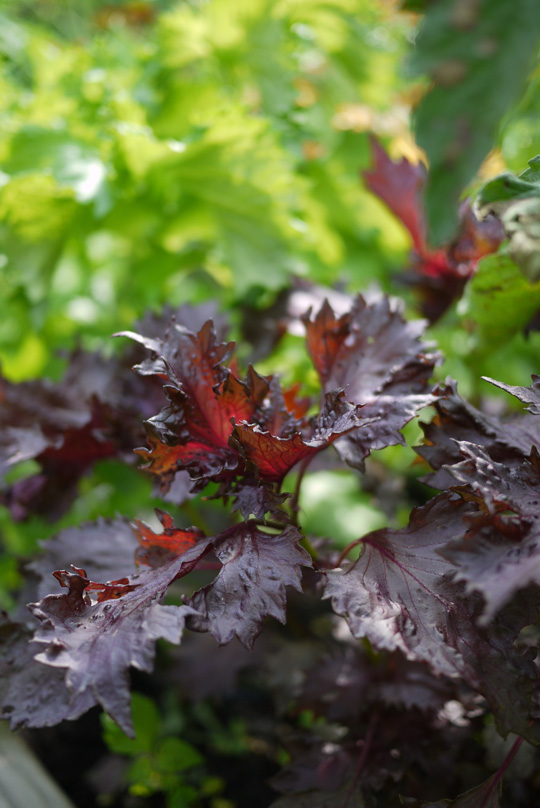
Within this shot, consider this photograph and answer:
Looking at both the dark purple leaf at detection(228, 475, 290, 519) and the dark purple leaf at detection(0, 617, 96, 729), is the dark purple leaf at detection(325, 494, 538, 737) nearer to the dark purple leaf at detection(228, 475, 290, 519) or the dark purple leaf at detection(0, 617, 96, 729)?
the dark purple leaf at detection(228, 475, 290, 519)

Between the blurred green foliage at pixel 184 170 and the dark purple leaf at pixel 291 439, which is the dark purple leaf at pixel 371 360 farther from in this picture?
the blurred green foliage at pixel 184 170

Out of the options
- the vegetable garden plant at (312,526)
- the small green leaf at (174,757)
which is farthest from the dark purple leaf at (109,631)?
the small green leaf at (174,757)

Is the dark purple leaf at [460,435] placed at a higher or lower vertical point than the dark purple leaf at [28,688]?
higher

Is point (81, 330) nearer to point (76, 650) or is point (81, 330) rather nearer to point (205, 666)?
point (205, 666)

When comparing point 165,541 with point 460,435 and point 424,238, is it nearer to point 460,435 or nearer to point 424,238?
point 460,435

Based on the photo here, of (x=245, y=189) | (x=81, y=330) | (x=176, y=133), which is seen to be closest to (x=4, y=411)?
(x=81, y=330)

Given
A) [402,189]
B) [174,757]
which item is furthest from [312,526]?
[402,189]

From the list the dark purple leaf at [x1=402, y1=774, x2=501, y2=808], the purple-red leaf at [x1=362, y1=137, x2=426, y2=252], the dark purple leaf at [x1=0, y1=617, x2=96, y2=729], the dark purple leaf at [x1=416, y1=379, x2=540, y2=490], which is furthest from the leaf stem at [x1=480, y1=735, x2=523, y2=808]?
the purple-red leaf at [x1=362, y1=137, x2=426, y2=252]
